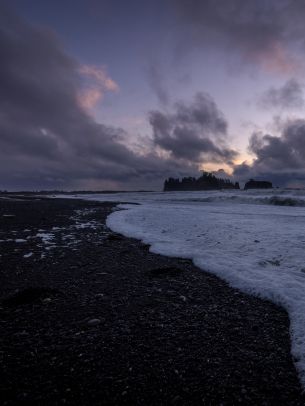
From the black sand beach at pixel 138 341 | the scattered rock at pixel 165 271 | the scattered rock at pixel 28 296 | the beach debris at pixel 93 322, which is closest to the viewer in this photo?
the black sand beach at pixel 138 341

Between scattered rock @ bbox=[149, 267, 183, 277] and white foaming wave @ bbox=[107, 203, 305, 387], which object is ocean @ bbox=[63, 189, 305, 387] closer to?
white foaming wave @ bbox=[107, 203, 305, 387]

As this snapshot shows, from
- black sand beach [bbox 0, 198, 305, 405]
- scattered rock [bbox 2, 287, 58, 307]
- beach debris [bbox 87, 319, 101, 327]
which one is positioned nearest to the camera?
black sand beach [bbox 0, 198, 305, 405]

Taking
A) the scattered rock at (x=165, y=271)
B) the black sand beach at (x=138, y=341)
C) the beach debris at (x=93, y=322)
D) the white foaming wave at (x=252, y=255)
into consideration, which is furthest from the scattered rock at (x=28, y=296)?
the white foaming wave at (x=252, y=255)

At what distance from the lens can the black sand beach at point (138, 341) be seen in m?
2.70

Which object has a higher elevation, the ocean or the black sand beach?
the ocean

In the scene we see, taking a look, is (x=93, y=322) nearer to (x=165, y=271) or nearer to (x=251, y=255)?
(x=165, y=271)

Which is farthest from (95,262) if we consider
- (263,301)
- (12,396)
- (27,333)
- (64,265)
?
(12,396)

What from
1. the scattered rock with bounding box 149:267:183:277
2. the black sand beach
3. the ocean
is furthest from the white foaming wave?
the scattered rock with bounding box 149:267:183:277

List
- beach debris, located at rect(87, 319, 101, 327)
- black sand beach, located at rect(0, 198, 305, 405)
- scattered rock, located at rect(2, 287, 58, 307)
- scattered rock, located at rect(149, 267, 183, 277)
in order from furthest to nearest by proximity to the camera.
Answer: scattered rock, located at rect(149, 267, 183, 277), scattered rock, located at rect(2, 287, 58, 307), beach debris, located at rect(87, 319, 101, 327), black sand beach, located at rect(0, 198, 305, 405)

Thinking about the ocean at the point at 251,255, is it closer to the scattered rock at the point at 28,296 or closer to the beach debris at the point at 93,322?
the beach debris at the point at 93,322

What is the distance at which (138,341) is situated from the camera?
141 inches

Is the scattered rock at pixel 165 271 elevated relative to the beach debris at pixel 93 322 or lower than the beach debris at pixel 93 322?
elevated

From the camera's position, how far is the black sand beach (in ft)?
8.86

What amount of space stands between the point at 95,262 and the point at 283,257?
16.8ft
